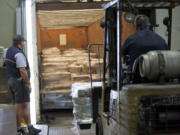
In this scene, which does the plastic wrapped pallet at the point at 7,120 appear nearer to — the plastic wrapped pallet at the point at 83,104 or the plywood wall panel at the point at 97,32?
the plastic wrapped pallet at the point at 83,104

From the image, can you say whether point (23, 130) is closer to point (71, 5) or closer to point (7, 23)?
point (7, 23)

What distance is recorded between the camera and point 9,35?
7.29 meters

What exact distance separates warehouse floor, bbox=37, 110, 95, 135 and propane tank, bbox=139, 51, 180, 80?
161 inches

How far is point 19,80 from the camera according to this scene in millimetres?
6449

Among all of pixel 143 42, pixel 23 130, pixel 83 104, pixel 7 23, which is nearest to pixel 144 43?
pixel 143 42

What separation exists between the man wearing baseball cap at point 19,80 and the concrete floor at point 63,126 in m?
1.21

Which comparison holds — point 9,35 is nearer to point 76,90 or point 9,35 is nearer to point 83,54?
point 76,90

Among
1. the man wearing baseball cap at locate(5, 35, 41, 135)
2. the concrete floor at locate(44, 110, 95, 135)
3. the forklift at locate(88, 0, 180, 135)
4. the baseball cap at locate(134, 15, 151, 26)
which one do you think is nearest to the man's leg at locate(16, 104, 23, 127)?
the man wearing baseball cap at locate(5, 35, 41, 135)

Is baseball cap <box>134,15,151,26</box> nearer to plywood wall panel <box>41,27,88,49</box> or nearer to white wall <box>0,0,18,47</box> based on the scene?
white wall <box>0,0,18,47</box>

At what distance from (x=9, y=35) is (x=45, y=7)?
1872 millimetres

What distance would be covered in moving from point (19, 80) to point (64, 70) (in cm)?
342

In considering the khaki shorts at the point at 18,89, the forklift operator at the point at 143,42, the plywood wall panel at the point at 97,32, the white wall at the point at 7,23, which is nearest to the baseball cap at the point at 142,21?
the forklift operator at the point at 143,42

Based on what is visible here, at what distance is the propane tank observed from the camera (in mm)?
3389

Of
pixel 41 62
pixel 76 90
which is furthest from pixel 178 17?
pixel 41 62
